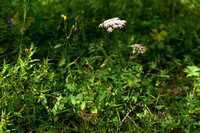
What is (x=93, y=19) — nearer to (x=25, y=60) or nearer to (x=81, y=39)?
(x=81, y=39)

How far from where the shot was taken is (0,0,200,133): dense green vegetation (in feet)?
5.84

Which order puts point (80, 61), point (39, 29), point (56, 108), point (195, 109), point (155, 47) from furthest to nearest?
1. point (155, 47)
2. point (39, 29)
3. point (80, 61)
4. point (195, 109)
5. point (56, 108)

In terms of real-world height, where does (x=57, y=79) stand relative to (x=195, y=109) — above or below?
above

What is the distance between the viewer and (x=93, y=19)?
2.81 metres

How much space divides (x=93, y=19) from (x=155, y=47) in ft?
3.01

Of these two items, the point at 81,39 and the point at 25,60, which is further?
the point at 81,39

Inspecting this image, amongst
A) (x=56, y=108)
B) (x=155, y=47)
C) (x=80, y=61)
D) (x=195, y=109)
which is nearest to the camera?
(x=56, y=108)

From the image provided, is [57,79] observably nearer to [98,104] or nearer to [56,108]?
[56,108]

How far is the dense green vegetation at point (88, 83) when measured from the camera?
178cm

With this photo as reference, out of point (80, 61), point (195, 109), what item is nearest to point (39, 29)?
point (80, 61)

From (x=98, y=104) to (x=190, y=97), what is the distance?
2.96ft

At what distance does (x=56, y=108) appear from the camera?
1.78 m

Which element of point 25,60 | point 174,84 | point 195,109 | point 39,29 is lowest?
point 195,109

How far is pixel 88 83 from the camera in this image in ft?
6.59
